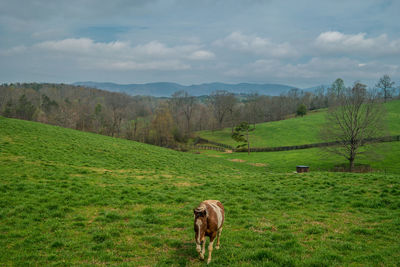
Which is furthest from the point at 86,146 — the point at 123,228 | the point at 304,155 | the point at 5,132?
the point at 304,155

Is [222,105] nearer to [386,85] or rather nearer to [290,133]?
[290,133]

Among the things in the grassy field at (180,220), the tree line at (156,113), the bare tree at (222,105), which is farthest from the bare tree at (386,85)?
the grassy field at (180,220)

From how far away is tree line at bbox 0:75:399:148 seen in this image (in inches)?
2943

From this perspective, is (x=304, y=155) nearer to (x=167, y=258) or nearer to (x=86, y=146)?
(x=86, y=146)

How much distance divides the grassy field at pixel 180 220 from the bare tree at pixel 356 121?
20.4m

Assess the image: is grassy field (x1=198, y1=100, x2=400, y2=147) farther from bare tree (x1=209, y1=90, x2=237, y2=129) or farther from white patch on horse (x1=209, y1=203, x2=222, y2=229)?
white patch on horse (x1=209, y1=203, x2=222, y2=229)

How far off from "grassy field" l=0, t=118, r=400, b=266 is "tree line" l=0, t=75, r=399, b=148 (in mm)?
54206

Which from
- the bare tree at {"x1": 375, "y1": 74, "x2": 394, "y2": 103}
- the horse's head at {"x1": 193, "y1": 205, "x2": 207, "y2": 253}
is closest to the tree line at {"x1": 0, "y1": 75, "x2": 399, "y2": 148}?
the bare tree at {"x1": 375, "y1": 74, "x2": 394, "y2": 103}

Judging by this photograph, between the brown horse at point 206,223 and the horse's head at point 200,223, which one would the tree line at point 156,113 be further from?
the horse's head at point 200,223

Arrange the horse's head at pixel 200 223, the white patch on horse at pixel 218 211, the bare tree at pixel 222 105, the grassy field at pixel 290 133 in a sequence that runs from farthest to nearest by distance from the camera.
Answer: the bare tree at pixel 222 105, the grassy field at pixel 290 133, the white patch on horse at pixel 218 211, the horse's head at pixel 200 223

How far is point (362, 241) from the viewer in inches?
331

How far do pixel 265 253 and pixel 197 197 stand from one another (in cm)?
748

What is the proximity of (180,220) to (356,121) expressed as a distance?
116 feet

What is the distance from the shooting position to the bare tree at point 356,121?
115ft
